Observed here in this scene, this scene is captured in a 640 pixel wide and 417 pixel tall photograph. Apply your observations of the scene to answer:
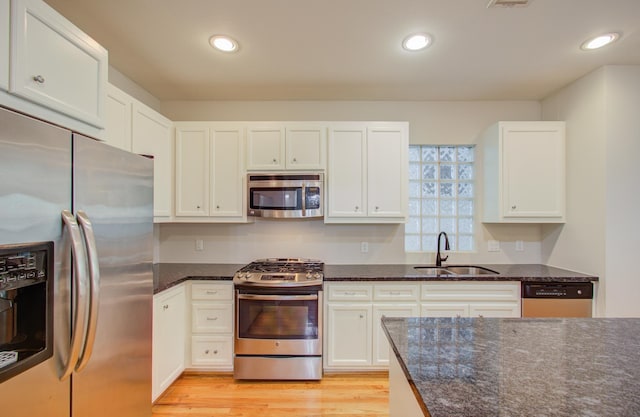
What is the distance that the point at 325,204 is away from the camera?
2770 millimetres

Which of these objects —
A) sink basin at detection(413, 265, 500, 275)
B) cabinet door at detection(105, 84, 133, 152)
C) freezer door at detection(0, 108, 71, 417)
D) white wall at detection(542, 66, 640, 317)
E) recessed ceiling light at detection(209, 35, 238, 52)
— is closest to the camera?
freezer door at detection(0, 108, 71, 417)

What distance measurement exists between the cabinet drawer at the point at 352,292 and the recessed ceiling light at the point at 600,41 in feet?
7.85

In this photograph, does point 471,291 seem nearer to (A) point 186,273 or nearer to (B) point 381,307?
(B) point 381,307

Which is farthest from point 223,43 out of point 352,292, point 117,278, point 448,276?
point 448,276

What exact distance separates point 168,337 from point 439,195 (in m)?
2.90

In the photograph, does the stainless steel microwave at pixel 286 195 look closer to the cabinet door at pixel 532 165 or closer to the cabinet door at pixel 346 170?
the cabinet door at pixel 346 170

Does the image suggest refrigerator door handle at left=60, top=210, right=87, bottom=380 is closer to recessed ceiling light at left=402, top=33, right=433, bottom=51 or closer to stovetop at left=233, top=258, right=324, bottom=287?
stovetop at left=233, top=258, right=324, bottom=287

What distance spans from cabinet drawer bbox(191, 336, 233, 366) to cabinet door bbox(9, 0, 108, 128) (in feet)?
6.03

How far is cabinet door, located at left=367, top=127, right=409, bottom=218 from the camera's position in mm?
2768

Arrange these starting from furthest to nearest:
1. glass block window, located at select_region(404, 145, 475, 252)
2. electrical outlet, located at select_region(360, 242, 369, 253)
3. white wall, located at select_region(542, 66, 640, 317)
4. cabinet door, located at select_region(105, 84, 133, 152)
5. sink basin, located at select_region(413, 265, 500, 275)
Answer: glass block window, located at select_region(404, 145, 475, 252), electrical outlet, located at select_region(360, 242, 369, 253), sink basin, located at select_region(413, 265, 500, 275), white wall, located at select_region(542, 66, 640, 317), cabinet door, located at select_region(105, 84, 133, 152)

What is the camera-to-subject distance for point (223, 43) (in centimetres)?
209

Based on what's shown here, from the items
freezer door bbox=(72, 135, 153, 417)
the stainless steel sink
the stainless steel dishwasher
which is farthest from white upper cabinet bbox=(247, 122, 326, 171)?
the stainless steel dishwasher

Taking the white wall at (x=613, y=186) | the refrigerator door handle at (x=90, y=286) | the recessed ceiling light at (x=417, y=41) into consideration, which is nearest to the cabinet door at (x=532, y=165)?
the white wall at (x=613, y=186)

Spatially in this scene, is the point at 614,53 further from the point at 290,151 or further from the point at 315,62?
the point at 290,151
